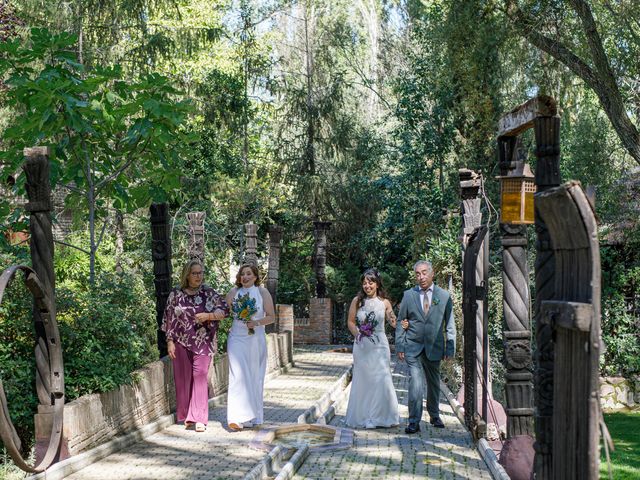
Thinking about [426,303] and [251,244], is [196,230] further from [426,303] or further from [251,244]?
[426,303]

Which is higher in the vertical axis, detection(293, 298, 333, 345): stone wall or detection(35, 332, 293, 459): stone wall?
detection(35, 332, 293, 459): stone wall

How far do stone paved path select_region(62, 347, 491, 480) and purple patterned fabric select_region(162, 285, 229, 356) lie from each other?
3.56 ft

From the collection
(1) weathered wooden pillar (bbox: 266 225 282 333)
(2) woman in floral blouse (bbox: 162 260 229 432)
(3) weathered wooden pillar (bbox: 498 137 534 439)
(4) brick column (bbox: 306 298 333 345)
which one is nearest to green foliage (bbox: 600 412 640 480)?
(3) weathered wooden pillar (bbox: 498 137 534 439)

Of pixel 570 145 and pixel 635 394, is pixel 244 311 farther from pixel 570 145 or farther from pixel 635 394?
pixel 570 145

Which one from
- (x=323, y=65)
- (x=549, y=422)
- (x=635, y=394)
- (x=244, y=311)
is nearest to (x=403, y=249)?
(x=323, y=65)

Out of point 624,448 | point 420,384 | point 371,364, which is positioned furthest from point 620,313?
point 420,384

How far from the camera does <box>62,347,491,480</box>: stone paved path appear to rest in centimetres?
918

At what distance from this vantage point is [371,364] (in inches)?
509

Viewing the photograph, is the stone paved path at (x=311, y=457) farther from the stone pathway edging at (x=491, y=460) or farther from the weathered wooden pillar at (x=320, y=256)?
the weathered wooden pillar at (x=320, y=256)

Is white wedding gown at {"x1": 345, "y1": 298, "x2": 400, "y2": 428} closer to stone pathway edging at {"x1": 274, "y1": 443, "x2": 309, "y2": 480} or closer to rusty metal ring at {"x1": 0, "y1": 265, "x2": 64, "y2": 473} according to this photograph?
stone pathway edging at {"x1": 274, "y1": 443, "x2": 309, "y2": 480}

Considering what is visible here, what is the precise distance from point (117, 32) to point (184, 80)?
733 centimetres

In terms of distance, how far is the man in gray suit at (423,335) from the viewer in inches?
475

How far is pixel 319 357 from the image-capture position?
88.4 feet

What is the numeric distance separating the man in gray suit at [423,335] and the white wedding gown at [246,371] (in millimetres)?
1850
